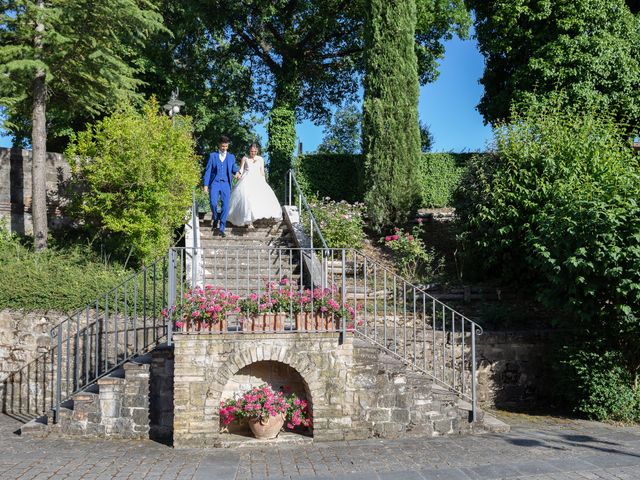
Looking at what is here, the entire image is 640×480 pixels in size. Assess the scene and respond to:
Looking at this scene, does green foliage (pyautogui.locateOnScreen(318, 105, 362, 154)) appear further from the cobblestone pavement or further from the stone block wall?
the cobblestone pavement

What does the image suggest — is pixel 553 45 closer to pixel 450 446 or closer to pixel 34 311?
pixel 450 446

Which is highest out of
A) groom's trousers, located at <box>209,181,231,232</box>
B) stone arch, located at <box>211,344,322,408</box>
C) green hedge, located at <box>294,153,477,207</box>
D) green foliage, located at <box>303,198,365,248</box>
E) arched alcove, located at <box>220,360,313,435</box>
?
green hedge, located at <box>294,153,477,207</box>

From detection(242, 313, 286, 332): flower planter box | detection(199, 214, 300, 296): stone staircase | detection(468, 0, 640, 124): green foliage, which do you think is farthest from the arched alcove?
detection(468, 0, 640, 124): green foliage

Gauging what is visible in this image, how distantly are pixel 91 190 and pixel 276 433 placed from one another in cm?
730

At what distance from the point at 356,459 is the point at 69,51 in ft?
31.4

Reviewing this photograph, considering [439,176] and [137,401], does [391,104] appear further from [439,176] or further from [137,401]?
[137,401]

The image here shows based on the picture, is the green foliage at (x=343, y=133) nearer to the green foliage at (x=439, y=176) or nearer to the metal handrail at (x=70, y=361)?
the green foliage at (x=439, y=176)

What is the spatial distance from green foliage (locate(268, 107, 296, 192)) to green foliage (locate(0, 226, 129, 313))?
9128 millimetres

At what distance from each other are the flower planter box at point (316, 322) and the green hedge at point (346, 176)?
1041cm

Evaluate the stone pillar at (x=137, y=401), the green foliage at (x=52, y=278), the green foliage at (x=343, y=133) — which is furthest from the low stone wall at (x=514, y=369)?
the green foliage at (x=343, y=133)

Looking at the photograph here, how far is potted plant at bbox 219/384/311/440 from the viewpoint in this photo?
6691 millimetres

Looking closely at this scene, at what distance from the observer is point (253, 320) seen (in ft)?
22.2

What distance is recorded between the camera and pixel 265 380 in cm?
724

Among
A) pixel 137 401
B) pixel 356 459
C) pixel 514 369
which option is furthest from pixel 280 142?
pixel 356 459
